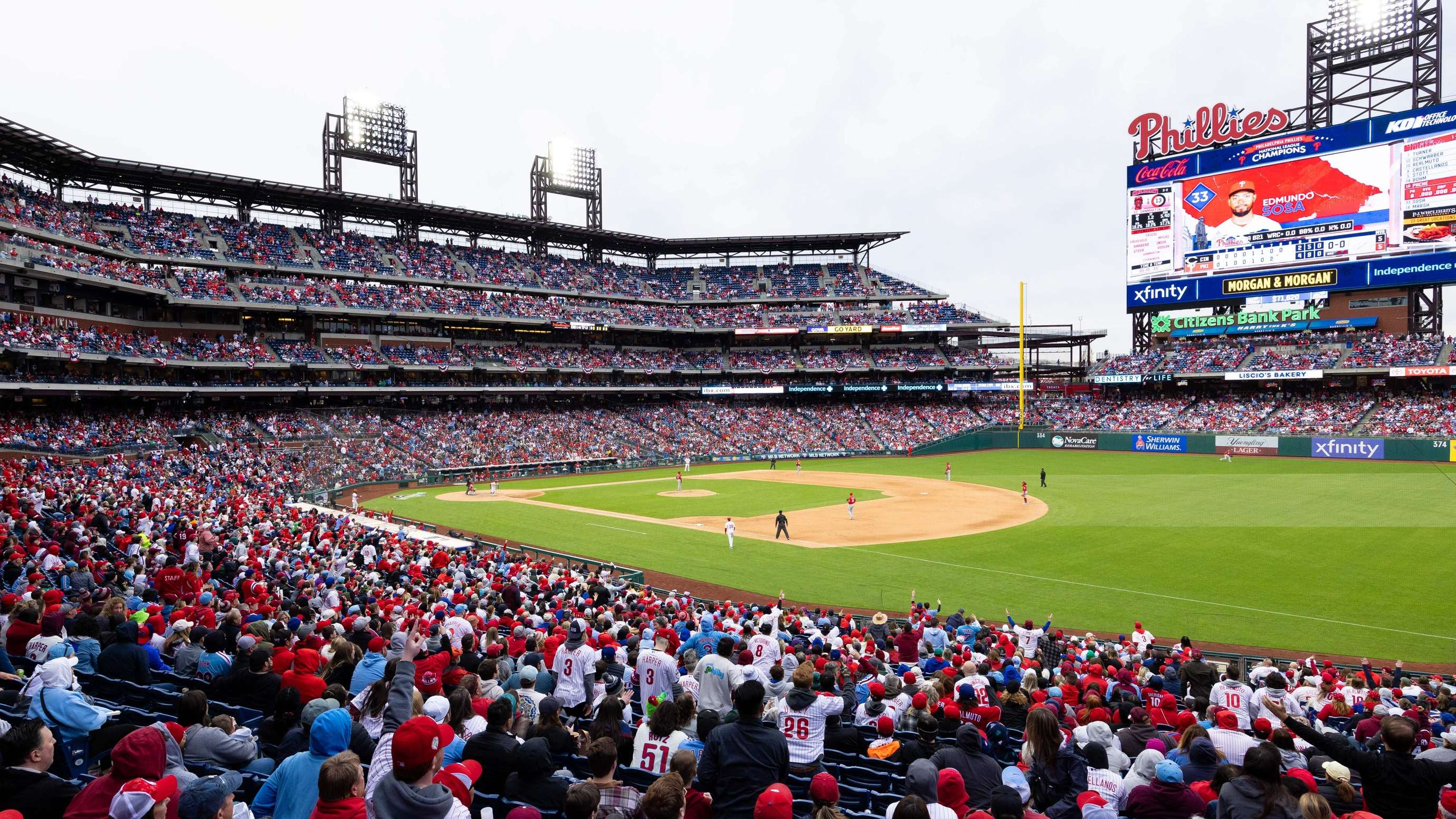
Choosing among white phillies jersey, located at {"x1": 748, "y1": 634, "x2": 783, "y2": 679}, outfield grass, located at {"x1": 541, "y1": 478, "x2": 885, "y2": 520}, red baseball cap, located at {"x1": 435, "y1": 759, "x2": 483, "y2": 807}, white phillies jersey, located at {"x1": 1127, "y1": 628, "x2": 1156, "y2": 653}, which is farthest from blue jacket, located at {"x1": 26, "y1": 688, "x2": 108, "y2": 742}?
outfield grass, located at {"x1": 541, "y1": 478, "x2": 885, "y2": 520}

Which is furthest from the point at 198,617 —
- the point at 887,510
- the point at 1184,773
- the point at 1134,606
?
the point at 887,510

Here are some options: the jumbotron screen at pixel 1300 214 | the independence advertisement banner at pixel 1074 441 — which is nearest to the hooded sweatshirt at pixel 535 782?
the independence advertisement banner at pixel 1074 441

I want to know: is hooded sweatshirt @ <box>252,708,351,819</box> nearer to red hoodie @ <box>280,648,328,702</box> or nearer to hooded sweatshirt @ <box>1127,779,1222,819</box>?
red hoodie @ <box>280,648,328,702</box>

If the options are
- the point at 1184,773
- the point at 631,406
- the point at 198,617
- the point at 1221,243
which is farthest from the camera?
the point at 631,406

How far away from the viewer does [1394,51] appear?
59062mm

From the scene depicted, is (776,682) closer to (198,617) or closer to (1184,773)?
(1184,773)

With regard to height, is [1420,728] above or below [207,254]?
below

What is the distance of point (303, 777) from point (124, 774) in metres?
0.98

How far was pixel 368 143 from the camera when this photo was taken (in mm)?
68062

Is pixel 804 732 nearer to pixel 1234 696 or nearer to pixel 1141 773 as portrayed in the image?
pixel 1141 773

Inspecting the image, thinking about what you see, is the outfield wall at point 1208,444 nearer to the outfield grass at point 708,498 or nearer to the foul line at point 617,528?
the outfield grass at point 708,498

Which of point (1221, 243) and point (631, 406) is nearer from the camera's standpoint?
point (1221, 243)

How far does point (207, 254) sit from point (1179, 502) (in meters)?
66.2

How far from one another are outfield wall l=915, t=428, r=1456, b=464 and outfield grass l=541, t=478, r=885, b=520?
2653 centimetres
